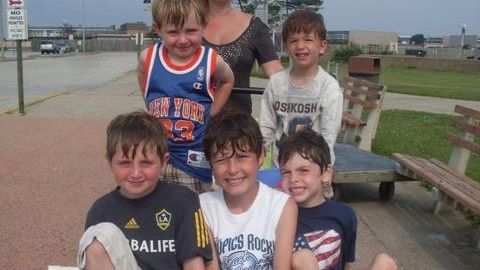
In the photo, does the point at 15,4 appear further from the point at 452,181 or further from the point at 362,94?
the point at 452,181

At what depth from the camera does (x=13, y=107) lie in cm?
1294

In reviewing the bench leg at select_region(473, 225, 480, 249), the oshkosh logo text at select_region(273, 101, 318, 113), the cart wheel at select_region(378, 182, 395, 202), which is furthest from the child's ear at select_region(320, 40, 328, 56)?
the cart wheel at select_region(378, 182, 395, 202)

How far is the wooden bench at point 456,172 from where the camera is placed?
4.25 m

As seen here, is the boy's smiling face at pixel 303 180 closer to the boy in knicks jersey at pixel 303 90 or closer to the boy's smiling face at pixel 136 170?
the boy in knicks jersey at pixel 303 90

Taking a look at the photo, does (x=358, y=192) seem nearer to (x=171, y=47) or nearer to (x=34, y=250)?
(x=34, y=250)

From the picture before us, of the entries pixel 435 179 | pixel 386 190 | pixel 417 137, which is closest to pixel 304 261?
pixel 435 179

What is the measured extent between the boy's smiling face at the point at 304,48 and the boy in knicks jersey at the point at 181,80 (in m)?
0.36

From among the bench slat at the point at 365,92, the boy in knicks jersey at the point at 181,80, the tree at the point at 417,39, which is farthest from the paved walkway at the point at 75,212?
the tree at the point at 417,39

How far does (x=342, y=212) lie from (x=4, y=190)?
423cm

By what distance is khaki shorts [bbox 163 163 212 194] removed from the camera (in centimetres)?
259

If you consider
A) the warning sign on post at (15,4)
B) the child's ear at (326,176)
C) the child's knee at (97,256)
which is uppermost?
the warning sign on post at (15,4)

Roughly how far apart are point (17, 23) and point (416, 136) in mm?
7776

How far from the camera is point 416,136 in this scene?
934 centimetres

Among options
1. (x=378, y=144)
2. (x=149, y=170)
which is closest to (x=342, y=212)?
(x=149, y=170)
